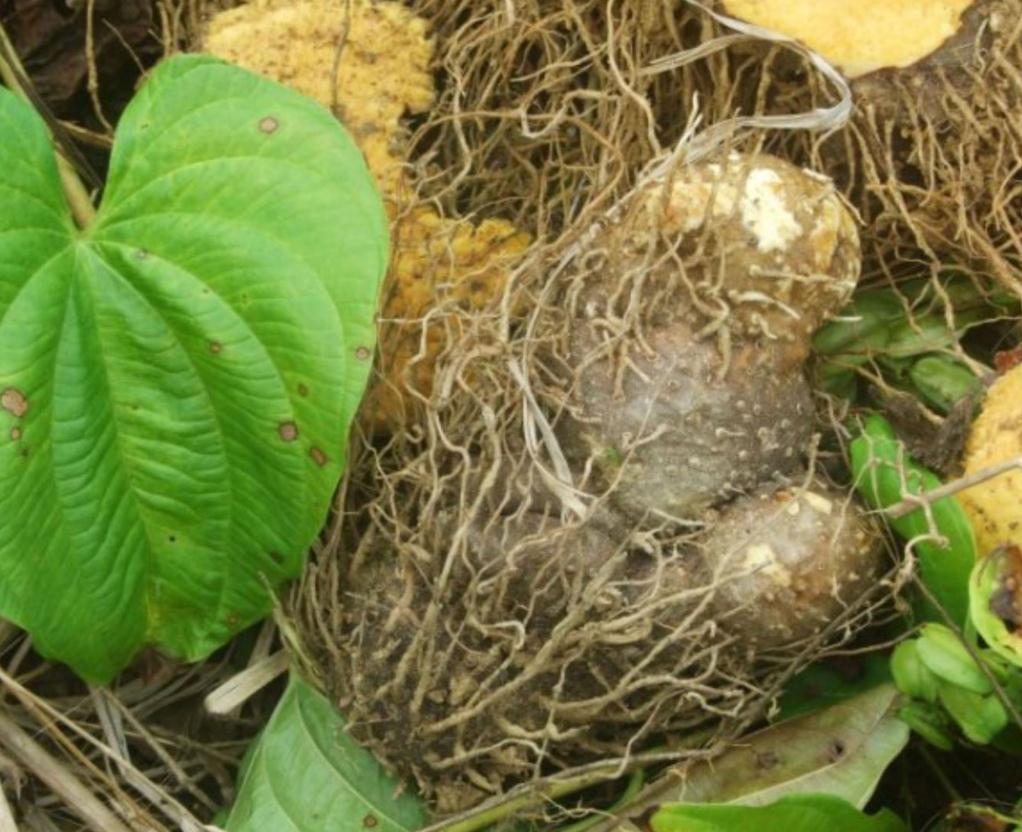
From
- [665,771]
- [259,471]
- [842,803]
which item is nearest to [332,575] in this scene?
[259,471]

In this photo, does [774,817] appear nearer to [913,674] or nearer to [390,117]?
[913,674]

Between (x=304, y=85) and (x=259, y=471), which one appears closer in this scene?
(x=259, y=471)

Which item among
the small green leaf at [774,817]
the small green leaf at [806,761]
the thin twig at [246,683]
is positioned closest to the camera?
the small green leaf at [774,817]

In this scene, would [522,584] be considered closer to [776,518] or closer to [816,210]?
[776,518]

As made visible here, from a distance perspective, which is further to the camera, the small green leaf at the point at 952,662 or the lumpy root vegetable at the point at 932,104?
the lumpy root vegetable at the point at 932,104

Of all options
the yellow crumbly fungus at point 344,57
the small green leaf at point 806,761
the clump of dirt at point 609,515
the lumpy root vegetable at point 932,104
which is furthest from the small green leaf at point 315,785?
the lumpy root vegetable at point 932,104

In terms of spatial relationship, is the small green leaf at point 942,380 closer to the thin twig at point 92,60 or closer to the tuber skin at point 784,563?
the tuber skin at point 784,563
